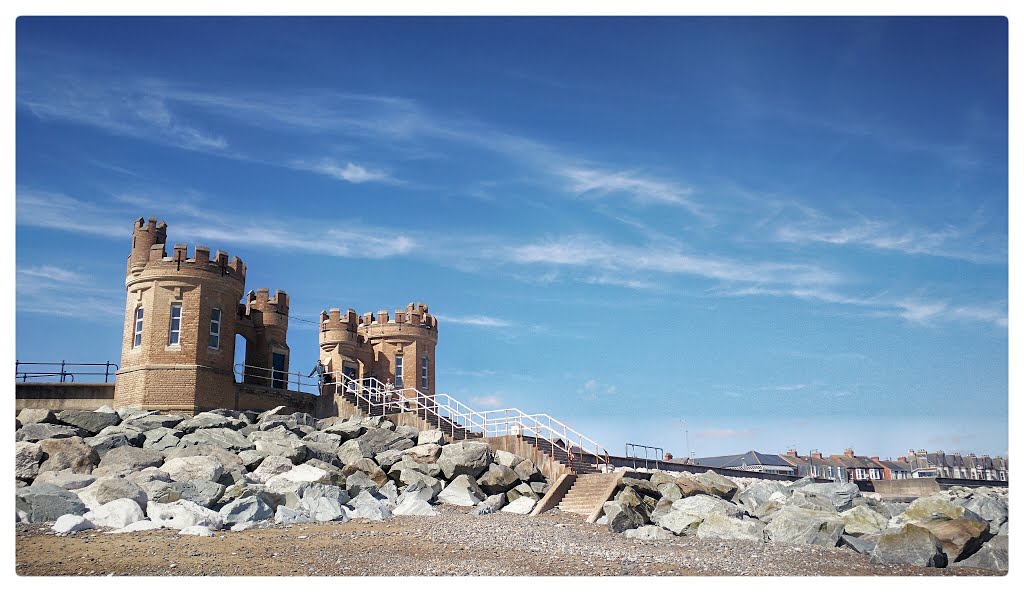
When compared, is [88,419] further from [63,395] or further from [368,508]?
[368,508]

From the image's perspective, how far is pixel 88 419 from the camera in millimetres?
22859

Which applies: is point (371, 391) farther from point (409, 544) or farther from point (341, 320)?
point (409, 544)

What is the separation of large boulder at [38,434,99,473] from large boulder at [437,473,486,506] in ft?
26.7

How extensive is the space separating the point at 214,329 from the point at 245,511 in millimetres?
10857

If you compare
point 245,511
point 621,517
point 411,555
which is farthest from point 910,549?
point 245,511

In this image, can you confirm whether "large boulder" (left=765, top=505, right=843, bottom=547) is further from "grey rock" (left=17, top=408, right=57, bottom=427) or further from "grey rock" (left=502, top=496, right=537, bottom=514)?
"grey rock" (left=17, top=408, right=57, bottom=427)

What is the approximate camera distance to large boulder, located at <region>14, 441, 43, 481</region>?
62.2 feet

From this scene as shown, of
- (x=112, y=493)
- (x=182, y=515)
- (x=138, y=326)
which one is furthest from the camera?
(x=138, y=326)

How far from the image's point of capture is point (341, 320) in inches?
1377

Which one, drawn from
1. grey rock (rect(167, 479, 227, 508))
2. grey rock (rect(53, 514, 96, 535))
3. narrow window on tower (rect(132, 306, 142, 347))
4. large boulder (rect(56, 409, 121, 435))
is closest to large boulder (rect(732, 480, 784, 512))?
grey rock (rect(167, 479, 227, 508))

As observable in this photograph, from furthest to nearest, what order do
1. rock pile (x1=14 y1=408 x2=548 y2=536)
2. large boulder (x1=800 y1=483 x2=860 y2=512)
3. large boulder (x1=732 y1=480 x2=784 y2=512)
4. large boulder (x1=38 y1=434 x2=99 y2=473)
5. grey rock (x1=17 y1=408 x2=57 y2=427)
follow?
grey rock (x1=17 y1=408 x2=57 y2=427) → large boulder (x1=800 y1=483 x2=860 y2=512) → large boulder (x1=732 y1=480 x2=784 y2=512) → large boulder (x1=38 y1=434 x2=99 y2=473) → rock pile (x1=14 y1=408 x2=548 y2=536)

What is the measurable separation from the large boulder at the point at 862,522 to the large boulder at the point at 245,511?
11651 mm

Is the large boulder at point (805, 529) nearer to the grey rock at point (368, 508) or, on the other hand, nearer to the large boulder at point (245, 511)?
the grey rock at point (368, 508)
